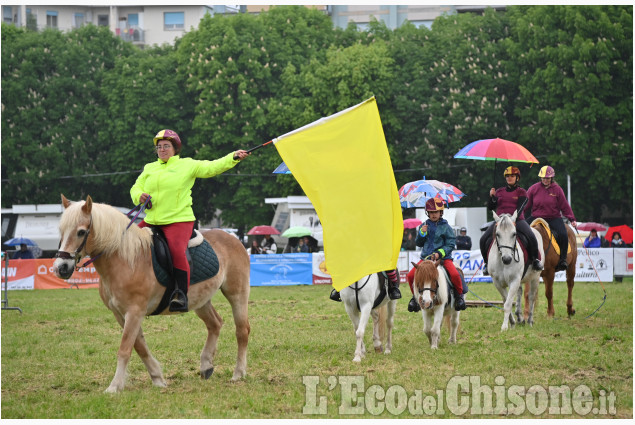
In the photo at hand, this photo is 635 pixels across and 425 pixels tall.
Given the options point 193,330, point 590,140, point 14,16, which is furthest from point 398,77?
point 14,16

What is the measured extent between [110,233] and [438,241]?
563 centimetres

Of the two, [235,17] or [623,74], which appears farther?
[235,17]

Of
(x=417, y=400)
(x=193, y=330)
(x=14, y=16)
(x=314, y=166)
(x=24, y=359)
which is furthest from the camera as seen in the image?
(x=14, y=16)

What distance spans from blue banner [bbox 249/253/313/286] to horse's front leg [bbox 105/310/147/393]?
68.5 ft

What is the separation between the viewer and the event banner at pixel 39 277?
2947 cm

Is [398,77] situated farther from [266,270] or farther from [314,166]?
[314,166]

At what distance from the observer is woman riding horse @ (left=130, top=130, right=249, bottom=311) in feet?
33.1

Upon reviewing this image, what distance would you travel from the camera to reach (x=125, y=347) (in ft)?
31.7

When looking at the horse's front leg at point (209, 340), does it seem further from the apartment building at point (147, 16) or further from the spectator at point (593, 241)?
the apartment building at point (147, 16)

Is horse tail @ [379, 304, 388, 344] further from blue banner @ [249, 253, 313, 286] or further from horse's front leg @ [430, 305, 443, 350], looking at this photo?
blue banner @ [249, 253, 313, 286]

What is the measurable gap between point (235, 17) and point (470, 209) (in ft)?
61.3

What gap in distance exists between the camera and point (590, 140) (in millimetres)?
42812

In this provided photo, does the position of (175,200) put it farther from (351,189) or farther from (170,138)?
(351,189)

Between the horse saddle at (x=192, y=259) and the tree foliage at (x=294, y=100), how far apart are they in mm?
34535
